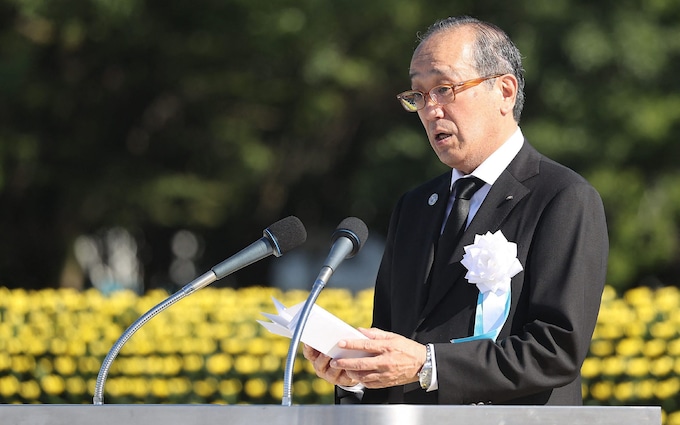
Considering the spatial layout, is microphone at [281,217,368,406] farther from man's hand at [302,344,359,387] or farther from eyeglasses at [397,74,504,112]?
eyeglasses at [397,74,504,112]

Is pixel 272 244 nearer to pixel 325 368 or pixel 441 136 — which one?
pixel 325 368

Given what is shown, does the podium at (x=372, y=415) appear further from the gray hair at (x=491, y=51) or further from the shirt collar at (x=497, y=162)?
the gray hair at (x=491, y=51)

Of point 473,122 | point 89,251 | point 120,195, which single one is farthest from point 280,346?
point 89,251

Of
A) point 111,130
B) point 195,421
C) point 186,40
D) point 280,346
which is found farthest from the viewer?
point 111,130

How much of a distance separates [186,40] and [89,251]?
7706 mm

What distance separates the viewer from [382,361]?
7.99ft

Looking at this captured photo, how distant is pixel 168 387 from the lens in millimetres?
5582

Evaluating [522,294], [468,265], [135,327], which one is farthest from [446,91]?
[135,327]

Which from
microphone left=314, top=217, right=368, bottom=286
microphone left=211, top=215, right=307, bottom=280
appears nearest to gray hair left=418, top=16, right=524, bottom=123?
microphone left=314, top=217, right=368, bottom=286

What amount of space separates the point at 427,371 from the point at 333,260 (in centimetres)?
34

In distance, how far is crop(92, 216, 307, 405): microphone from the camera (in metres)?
2.49

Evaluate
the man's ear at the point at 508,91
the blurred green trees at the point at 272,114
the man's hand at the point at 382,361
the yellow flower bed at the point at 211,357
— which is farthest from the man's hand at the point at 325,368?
the blurred green trees at the point at 272,114

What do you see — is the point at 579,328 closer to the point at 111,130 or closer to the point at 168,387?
the point at 168,387

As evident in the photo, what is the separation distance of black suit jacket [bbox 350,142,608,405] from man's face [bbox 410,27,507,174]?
11cm
